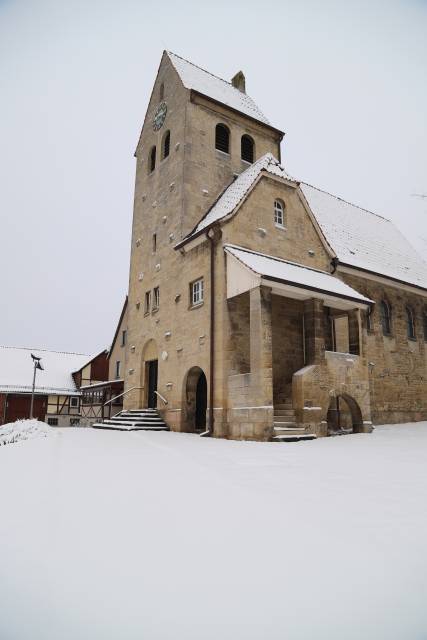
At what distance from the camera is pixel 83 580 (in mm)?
2434

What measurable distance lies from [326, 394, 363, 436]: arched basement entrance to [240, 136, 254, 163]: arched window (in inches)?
500

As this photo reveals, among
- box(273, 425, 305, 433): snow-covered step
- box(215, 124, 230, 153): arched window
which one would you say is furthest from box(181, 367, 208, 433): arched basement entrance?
box(215, 124, 230, 153): arched window

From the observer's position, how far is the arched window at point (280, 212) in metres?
17.2

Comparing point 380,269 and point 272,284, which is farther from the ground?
point 380,269

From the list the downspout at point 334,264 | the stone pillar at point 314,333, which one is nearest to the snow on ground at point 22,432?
the stone pillar at point 314,333

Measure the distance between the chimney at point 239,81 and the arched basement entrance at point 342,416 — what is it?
19090mm

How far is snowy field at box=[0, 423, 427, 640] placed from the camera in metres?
2.07

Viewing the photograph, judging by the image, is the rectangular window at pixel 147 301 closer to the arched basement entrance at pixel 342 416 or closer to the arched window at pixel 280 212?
the arched window at pixel 280 212

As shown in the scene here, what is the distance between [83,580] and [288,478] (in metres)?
3.74

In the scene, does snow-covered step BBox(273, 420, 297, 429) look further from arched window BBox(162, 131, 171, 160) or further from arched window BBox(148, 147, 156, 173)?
arched window BBox(148, 147, 156, 173)

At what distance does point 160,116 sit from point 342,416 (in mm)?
17024

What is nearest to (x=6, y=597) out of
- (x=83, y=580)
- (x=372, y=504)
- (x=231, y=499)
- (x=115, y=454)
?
(x=83, y=580)

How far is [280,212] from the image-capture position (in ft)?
57.2

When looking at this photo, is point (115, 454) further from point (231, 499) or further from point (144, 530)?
point (144, 530)
